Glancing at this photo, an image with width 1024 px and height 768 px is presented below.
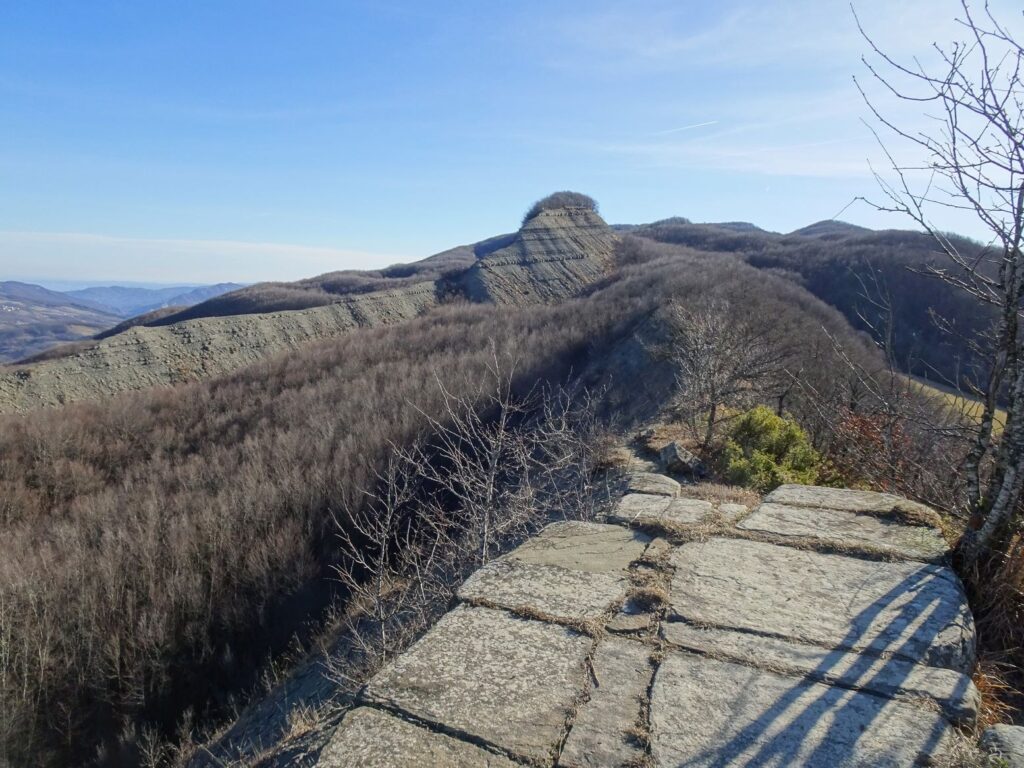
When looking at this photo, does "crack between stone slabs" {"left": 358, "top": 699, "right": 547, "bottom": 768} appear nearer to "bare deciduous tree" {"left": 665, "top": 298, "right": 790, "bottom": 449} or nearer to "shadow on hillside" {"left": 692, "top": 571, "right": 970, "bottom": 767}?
"shadow on hillside" {"left": 692, "top": 571, "right": 970, "bottom": 767}

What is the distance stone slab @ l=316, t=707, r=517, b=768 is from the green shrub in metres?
4.73

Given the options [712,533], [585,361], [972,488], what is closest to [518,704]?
[712,533]

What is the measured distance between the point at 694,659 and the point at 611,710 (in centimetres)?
37

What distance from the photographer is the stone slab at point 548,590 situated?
2.12 metres

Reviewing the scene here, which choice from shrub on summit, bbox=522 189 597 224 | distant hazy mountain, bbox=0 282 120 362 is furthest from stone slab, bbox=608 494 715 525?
distant hazy mountain, bbox=0 282 120 362

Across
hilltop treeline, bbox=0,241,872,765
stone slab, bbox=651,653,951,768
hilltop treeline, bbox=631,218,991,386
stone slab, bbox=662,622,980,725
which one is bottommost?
Result: hilltop treeline, bbox=0,241,872,765

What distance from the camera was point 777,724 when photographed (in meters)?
1.57

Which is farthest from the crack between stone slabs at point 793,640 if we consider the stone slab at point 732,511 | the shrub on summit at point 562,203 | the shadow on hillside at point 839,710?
the shrub on summit at point 562,203

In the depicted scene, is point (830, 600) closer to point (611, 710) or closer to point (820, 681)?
point (820, 681)

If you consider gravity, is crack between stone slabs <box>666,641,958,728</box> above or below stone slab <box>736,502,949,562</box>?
below

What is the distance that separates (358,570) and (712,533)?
9.78 m

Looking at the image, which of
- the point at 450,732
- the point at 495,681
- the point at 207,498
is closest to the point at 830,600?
the point at 495,681

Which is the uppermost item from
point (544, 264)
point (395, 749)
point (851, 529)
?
point (544, 264)

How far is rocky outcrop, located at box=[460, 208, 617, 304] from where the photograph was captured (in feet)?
119
